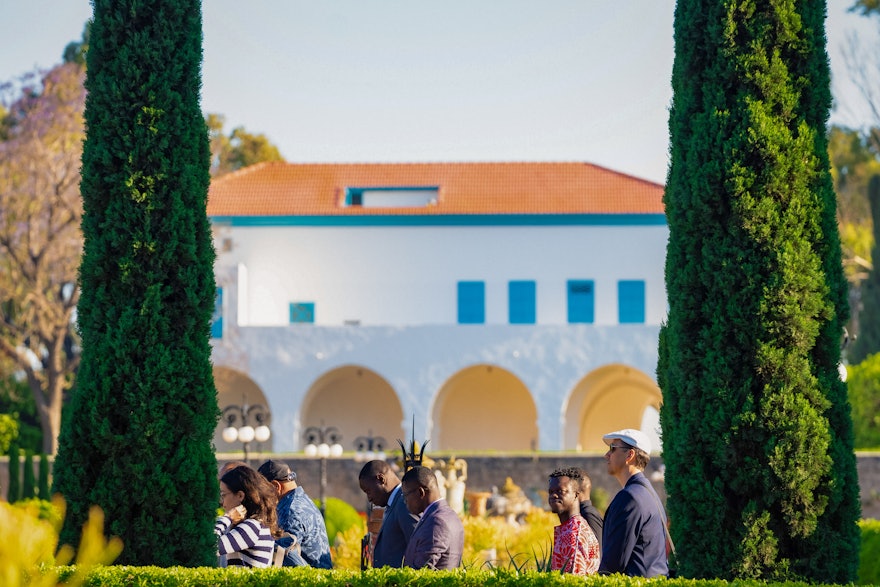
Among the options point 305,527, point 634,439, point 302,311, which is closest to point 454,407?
point 302,311

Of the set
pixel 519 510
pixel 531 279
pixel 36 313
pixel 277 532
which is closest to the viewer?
pixel 277 532

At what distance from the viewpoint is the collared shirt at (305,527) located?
7.57 metres

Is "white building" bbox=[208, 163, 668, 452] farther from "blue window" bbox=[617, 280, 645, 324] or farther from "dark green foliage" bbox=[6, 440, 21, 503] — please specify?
"dark green foliage" bbox=[6, 440, 21, 503]

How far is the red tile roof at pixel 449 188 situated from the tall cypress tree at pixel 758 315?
2483 cm

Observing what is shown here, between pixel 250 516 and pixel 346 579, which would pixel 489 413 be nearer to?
pixel 250 516

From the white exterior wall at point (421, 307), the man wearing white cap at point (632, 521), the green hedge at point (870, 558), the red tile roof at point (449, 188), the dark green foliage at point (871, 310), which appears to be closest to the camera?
the man wearing white cap at point (632, 521)

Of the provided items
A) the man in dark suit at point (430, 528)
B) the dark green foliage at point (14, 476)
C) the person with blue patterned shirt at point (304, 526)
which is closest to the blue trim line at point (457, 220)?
the dark green foliage at point (14, 476)

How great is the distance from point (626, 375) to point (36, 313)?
14.7 metres

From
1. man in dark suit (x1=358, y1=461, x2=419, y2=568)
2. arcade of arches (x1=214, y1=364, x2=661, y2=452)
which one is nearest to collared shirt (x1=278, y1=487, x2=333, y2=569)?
man in dark suit (x1=358, y1=461, x2=419, y2=568)

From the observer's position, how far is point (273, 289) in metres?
32.9

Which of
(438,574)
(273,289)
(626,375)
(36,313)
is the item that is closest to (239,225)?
(273,289)

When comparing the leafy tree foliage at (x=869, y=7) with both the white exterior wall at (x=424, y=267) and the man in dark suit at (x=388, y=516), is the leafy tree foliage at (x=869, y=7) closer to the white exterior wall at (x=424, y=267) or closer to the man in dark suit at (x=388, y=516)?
the white exterior wall at (x=424, y=267)

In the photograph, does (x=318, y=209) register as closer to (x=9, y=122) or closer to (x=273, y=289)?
(x=273, y=289)

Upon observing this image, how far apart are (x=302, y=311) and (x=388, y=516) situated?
25797 millimetres
